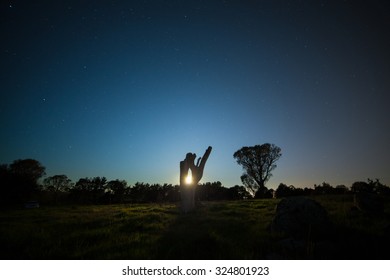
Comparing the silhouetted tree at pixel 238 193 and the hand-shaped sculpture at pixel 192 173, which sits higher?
the hand-shaped sculpture at pixel 192 173

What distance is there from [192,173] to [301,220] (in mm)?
13035

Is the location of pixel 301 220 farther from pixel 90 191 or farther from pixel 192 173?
pixel 90 191

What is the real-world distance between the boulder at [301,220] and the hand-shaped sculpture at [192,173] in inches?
405

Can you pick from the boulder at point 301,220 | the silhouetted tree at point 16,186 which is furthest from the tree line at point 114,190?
the boulder at point 301,220

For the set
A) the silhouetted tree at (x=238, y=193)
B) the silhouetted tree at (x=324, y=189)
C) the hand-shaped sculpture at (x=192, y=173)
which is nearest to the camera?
the hand-shaped sculpture at (x=192, y=173)

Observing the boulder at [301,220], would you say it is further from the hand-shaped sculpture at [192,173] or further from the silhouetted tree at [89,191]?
the silhouetted tree at [89,191]

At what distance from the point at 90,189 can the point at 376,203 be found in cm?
7543

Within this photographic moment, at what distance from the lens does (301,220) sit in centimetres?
743

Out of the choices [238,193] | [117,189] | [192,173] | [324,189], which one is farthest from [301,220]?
[117,189]

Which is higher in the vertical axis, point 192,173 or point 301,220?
point 192,173

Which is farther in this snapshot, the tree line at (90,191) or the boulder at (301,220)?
the tree line at (90,191)

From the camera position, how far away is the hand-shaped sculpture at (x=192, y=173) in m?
17.6

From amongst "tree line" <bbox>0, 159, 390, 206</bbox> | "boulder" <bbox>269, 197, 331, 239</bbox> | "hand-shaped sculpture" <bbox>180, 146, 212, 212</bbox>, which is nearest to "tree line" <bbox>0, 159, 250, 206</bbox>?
"tree line" <bbox>0, 159, 390, 206</bbox>
